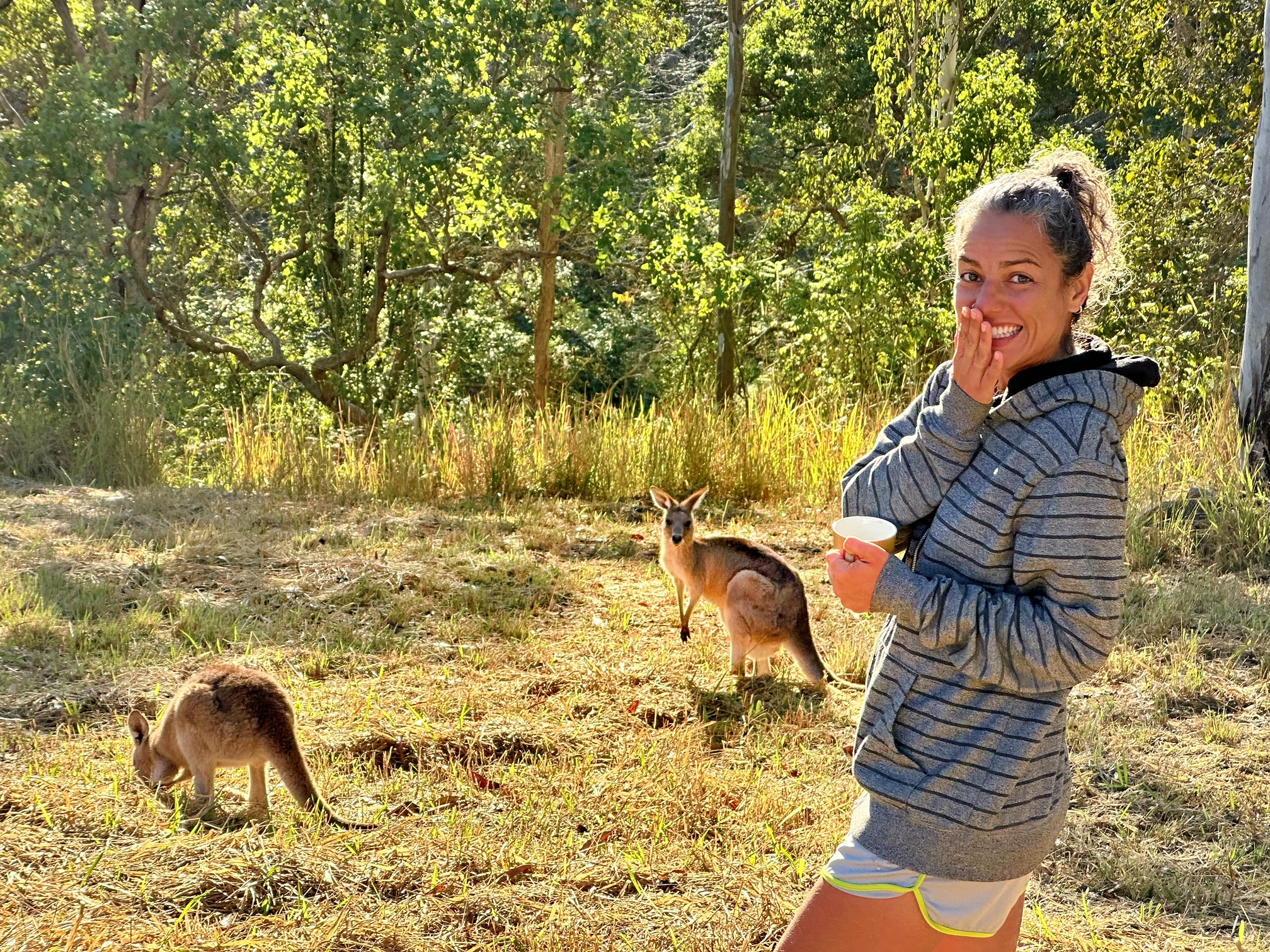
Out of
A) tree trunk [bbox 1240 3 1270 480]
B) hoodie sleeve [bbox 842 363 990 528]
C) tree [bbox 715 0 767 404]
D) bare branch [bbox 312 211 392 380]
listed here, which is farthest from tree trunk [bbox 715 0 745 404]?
hoodie sleeve [bbox 842 363 990 528]

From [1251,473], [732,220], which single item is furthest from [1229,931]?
[732,220]

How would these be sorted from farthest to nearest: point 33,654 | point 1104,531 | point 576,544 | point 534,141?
point 534,141 < point 576,544 < point 33,654 < point 1104,531

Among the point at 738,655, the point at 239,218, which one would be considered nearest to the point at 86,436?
the point at 239,218

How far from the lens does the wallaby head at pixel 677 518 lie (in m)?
6.28

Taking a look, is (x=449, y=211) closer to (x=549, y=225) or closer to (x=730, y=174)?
(x=549, y=225)

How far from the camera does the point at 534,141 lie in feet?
47.5

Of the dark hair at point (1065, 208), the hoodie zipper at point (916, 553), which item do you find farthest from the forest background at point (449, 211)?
the hoodie zipper at point (916, 553)

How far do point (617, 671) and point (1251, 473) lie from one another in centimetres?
473

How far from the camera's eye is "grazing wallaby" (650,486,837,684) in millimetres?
5531

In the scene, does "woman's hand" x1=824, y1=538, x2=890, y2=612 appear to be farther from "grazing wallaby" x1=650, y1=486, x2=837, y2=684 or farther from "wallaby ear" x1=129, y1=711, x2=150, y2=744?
"grazing wallaby" x1=650, y1=486, x2=837, y2=684

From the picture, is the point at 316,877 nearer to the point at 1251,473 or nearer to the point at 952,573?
the point at 952,573

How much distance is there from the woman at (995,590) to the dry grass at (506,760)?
146 centimetres

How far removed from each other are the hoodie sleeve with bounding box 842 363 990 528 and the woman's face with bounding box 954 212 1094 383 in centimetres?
11

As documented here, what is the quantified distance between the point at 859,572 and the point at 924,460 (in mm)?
282
